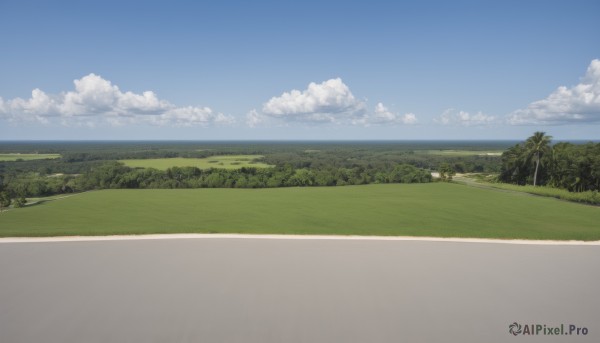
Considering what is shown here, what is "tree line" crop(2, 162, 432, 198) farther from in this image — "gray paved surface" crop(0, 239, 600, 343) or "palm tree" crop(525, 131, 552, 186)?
"gray paved surface" crop(0, 239, 600, 343)

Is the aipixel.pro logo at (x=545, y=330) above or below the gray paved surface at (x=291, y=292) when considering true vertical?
below

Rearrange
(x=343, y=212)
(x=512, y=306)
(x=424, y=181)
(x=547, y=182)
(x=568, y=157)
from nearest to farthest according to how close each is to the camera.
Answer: (x=512, y=306), (x=343, y=212), (x=568, y=157), (x=547, y=182), (x=424, y=181)

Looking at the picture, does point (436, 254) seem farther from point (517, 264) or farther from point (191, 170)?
point (191, 170)

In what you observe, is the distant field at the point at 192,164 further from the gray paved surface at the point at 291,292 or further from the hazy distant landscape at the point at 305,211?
the gray paved surface at the point at 291,292

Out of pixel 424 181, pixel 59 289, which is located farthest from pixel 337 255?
pixel 424 181

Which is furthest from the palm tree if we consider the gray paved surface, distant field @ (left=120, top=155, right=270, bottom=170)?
distant field @ (left=120, top=155, right=270, bottom=170)

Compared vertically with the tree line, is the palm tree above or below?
above

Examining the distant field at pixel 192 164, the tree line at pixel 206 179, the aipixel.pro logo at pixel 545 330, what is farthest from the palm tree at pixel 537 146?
the distant field at pixel 192 164
